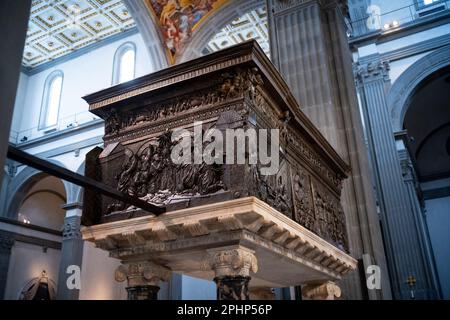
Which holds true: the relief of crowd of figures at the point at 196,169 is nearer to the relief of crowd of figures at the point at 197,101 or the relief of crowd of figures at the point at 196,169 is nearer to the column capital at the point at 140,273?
the relief of crowd of figures at the point at 197,101

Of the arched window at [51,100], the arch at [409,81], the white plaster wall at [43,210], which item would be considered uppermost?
the arched window at [51,100]

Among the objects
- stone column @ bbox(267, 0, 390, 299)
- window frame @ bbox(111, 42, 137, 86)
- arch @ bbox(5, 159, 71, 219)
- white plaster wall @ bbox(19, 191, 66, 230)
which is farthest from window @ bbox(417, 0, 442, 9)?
white plaster wall @ bbox(19, 191, 66, 230)

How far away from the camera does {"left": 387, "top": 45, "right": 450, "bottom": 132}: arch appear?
15.4 m

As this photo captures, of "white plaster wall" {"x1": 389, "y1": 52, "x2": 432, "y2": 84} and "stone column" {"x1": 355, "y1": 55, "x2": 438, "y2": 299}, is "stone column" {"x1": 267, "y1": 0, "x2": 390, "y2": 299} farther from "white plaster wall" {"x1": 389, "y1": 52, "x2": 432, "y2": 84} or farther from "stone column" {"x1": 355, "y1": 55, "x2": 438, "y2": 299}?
"white plaster wall" {"x1": 389, "y1": 52, "x2": 432, "y2": 84}

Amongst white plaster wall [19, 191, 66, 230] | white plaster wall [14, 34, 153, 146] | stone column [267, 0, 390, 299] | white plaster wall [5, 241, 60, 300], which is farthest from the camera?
white plaster wall [19, 191, 66, 230]

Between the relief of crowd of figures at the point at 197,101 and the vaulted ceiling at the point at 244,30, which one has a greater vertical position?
the vaulted ceiling at the point at 244,30

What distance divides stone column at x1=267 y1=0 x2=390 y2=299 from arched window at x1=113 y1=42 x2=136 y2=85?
399 inches

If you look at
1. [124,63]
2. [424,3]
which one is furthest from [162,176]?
[424,3]

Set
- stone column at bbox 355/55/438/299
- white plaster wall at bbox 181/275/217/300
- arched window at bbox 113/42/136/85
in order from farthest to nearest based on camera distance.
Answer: arched window at bbox 113/42/136/85 < white plaster wall at bbox 181/275/217/300 < stone column at bbox 355/55/438/299

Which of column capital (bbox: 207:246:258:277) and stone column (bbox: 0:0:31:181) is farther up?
stone column (bbox: 0:0:31:181)

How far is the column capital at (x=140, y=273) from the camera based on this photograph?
427 centimetres

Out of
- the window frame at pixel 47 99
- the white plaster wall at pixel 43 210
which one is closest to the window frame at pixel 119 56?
the window frame at pixel 47 99

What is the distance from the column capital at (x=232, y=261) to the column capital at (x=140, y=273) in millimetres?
Result: 723

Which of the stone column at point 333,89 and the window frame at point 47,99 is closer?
the stone column at point 333,89
